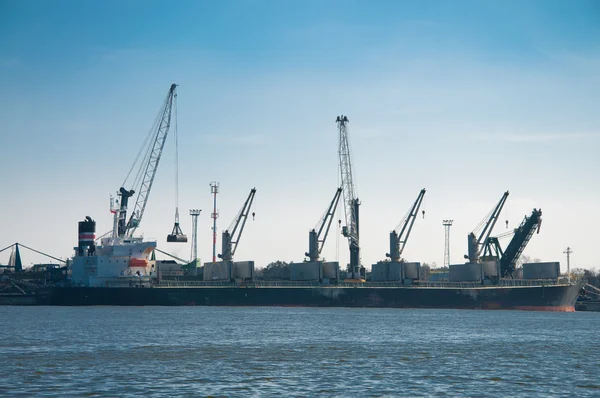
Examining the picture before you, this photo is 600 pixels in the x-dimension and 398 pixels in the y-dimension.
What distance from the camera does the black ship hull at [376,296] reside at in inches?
5059

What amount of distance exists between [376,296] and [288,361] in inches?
3501

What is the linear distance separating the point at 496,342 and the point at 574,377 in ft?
69.7

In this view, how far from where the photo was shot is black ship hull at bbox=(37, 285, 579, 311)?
5059 inches

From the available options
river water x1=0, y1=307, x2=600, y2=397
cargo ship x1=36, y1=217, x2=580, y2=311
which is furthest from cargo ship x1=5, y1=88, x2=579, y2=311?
river water x1=0, y1=307, x2=600, y2=397

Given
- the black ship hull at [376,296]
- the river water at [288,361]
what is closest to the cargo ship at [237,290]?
the black ship hull at [376,296]

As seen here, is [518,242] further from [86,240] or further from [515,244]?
[86,240]

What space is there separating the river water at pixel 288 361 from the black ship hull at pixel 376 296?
52796mm

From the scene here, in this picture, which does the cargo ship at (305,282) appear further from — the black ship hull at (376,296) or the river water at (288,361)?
the river water at (288,361)

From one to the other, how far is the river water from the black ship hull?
5280cm

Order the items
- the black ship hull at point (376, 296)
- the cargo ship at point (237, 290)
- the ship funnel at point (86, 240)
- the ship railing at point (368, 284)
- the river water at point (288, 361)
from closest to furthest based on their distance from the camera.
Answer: the river water at point (288, 361) < the cargo ship at point (237, 290) < the black ship hull at point (376, 296) < the ship funnel at point (86, 240) < the ship railing at point (368, 284)

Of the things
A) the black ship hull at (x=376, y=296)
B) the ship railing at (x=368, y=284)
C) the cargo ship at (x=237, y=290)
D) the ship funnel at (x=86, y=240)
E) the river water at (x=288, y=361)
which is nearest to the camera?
the river water at (x=288, y=361)

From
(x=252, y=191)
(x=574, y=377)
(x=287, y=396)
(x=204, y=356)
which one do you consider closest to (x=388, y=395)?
(x=287, y=396)

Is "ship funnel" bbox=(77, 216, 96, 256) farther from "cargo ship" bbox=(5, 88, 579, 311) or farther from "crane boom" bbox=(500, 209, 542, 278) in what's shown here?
"crane boom" bbox=(500, 209, 542, 278)

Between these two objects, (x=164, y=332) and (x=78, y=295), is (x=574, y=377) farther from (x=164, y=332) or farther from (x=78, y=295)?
(x=78, y=295)
